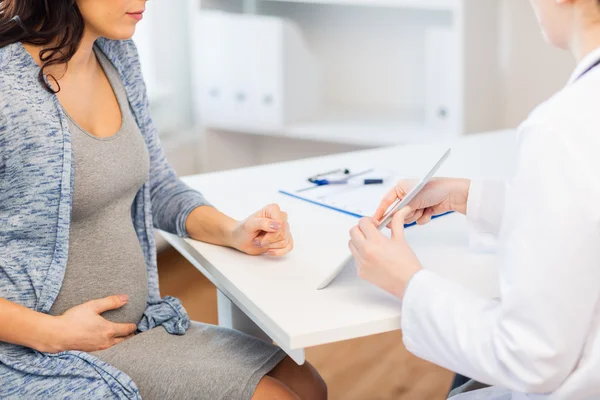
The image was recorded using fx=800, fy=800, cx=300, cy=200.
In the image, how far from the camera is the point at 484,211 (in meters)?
1.15

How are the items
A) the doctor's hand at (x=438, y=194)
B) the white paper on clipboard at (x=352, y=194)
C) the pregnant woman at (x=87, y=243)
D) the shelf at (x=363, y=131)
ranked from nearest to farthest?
the pregnant woman at (x=87, y=243) → the doctor's hand at (x=438, y=194) → the white paper on clipboard at (x=352, y=194) → the shelf at (x=363, y=131)

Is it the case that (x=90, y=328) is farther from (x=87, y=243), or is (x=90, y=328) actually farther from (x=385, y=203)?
(x=385, y=203)

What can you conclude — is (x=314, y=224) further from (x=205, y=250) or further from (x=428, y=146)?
(x=428, y=146)

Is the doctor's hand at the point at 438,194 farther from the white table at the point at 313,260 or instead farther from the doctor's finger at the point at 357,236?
the doctor's finger at the point at 357,236

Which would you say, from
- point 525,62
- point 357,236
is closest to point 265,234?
point 357,236

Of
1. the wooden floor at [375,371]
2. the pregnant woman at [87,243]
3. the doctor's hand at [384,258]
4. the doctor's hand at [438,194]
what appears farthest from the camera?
the wooden floor at [375,371]

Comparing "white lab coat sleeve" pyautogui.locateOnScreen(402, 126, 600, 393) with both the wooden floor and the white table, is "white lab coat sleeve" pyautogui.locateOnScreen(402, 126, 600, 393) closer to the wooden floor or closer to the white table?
the white table

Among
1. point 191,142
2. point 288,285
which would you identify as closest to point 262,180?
point 288,285

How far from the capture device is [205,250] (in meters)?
1.22

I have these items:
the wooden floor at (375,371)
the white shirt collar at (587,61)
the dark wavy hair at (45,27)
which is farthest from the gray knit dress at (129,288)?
the wooden floor at (375,371)

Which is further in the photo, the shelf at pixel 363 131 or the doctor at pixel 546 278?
the shelf at pixel 363 131

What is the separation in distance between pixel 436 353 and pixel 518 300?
5.2 inches

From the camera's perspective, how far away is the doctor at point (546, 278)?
0.77 meters

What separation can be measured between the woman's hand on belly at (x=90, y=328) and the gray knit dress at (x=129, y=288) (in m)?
0.02
